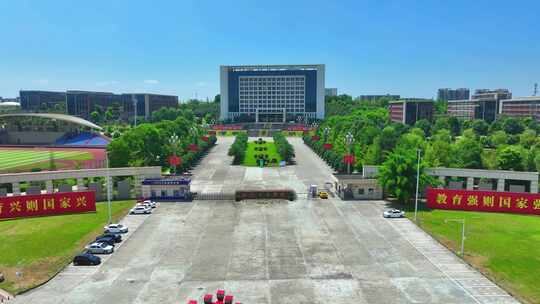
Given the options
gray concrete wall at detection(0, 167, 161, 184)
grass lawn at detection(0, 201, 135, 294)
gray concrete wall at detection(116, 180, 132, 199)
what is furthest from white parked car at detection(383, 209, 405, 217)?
gray concrete wall at detection(116, 180, 132, 199)

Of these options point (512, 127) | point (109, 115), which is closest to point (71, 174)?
point (512, 127)

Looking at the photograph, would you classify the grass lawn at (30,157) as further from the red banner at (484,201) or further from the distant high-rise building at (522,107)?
the distant high-rise building at (522,107)

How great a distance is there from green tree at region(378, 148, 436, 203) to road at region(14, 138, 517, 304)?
414 cm

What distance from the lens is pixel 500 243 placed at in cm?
3650

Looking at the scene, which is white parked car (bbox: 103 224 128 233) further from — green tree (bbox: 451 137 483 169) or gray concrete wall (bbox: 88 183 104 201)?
green tree (bbox: 451 137 483 169)

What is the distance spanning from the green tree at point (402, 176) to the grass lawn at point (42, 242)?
33103 millimetres

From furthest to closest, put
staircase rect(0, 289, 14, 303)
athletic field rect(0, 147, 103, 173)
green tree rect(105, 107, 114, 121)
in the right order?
green tree rect(105, 107, 114, 121) → athletic field rect(0, 147, 103, 173) → staircase rect(0, 289, 14, 303)

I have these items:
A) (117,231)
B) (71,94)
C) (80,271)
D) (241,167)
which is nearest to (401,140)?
(241,167)

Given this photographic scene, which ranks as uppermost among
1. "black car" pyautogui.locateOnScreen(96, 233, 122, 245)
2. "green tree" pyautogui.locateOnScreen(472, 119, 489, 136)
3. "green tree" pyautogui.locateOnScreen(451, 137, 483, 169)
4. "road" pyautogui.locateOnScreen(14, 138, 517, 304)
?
"green tree" pyautogui.locateOnScreen(472, 119, 489, 136)

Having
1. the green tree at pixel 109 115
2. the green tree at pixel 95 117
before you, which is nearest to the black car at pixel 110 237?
the green tree at pixel 95 117

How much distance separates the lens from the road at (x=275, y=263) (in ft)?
87.4

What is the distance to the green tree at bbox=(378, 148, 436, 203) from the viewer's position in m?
48.6

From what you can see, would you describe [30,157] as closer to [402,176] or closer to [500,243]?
[402,176]

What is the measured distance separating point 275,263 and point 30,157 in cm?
8316
